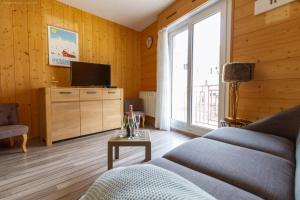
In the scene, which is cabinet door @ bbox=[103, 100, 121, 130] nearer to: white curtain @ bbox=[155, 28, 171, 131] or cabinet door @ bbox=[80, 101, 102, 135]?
cabinet door @ bbox=[80, 101, 102, 135]

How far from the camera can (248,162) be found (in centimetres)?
95

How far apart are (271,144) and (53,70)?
343 centimetres

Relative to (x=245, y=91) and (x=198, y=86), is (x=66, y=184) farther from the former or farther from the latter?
(x=198, y=86)

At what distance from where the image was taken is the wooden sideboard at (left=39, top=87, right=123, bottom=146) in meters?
2.55

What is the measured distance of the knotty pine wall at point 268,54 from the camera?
172 cm

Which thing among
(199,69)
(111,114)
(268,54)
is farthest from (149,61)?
(268,54)

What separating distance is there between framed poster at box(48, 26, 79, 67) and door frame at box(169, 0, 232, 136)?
202 centimetres

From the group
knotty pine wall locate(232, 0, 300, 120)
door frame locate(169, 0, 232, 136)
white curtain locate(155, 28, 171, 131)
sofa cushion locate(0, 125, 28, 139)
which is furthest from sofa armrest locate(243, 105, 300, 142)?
sofa cushion locate(0, 125, 28, 139)

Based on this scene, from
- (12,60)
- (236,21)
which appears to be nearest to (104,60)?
(12,60)

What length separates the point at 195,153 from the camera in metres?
1.09

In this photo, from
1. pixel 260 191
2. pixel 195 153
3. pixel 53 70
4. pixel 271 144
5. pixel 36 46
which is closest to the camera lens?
pixel 260 191

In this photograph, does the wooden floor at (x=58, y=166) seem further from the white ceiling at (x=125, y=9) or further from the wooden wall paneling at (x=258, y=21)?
the white ceiling at (x=125, y=9)

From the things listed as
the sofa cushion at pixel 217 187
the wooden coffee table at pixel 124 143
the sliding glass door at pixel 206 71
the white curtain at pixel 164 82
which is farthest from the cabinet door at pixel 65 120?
the sofa cushion at pixel 217 187

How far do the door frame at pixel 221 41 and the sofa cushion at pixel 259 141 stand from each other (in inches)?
39.4
